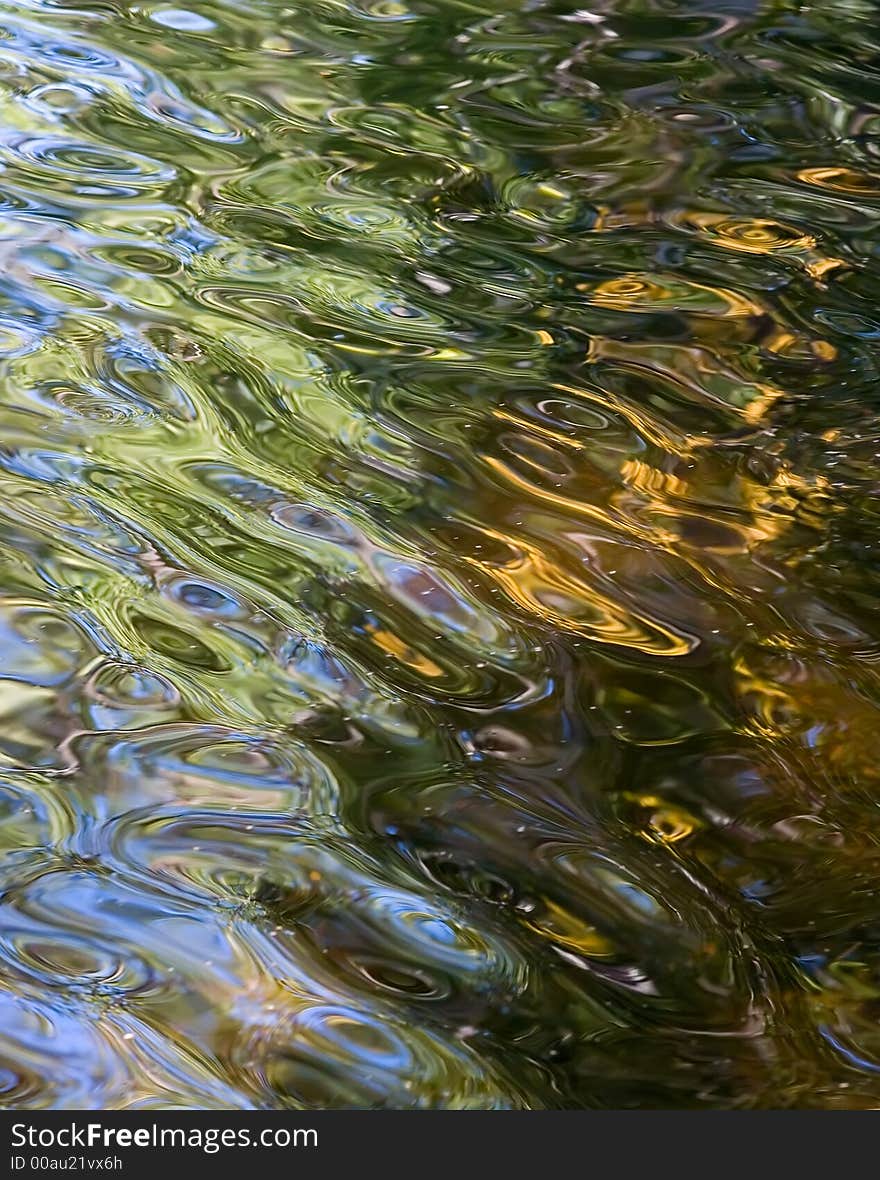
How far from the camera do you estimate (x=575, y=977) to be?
141 cm

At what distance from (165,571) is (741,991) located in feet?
3.17

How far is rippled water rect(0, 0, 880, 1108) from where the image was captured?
1373 millimetres

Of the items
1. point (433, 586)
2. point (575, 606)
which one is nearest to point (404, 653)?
point (433, 586)

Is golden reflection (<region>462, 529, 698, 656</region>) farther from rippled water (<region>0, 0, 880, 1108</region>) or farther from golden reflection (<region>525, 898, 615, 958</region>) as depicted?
golden reflection (<region>525, 898, 615, 958</region>)

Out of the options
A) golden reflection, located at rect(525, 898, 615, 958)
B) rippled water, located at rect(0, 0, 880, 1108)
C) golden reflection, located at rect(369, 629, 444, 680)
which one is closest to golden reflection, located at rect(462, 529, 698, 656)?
rippled water, located at rect(0, 0, 880, 1108)

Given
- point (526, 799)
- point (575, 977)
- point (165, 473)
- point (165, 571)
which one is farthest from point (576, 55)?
point (575, 977)

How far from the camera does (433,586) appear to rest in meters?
1.89

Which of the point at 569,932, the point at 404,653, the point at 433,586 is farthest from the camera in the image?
the point at 433,586

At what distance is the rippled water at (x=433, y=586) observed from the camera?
1.37 metres

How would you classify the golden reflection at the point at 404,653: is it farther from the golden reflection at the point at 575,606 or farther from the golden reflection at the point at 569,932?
the golden reflection at the point at 569,932

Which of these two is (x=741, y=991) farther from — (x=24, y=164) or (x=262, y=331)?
(x=24, y=164)

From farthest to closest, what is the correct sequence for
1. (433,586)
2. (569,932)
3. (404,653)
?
(433,586)
(404,653)
(569,932)

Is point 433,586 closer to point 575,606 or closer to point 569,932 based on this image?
point 575,606

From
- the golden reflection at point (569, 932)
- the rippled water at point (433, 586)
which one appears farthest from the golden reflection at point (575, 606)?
the golden reflection at point (569, 932)
